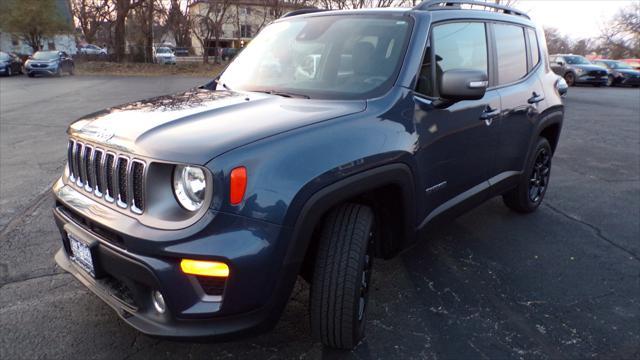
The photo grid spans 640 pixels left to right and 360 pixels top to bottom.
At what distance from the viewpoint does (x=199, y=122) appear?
7.50 feet

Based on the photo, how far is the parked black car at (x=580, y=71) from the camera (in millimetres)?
24109

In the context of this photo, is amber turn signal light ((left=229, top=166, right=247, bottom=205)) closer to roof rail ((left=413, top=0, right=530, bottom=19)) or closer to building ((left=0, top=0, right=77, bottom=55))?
roof rail ((left=413, top=0, right=530, bottom=19))

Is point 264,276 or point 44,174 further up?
point 264,276

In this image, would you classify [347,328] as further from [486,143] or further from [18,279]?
[18,279]

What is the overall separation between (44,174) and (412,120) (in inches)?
199

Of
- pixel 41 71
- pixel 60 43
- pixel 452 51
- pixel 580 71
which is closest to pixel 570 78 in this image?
pixel 580 71

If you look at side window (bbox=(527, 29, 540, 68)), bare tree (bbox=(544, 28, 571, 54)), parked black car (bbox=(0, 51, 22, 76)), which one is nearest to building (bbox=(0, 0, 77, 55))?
parked black car (bbox=(0, 51, 22, 76))

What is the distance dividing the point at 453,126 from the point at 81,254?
2264 millimetres

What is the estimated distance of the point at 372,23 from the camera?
312 centimetres

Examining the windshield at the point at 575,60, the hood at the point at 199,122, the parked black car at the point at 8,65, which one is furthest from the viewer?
the parked black car at the point at 8,65

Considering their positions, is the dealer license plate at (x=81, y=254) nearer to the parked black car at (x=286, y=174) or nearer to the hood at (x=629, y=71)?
the parked black car at (x=286, y=174)

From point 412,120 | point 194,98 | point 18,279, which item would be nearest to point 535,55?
point 412,120

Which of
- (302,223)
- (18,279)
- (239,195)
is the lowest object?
(18,279)

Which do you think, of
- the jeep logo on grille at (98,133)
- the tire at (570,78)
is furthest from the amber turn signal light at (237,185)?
the tire at (570,78)
